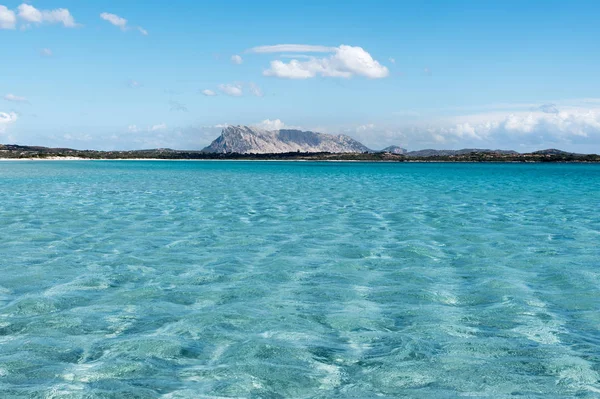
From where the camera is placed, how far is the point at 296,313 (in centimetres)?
1216

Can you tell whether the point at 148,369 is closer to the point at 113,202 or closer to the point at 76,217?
the point at 76,217

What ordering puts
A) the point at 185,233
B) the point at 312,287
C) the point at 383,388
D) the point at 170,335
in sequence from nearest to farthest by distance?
the point at 383,388 → the point at 170,335 → the point at 312,287 → the point at 185,233

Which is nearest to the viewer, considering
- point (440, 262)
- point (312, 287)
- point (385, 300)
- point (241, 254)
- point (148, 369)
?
point (148, 369)

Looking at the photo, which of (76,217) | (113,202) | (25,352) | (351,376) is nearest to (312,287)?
(351,376)

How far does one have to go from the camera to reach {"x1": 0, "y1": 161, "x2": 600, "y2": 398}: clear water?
8.56 meters

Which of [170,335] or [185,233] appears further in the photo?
[185,233]

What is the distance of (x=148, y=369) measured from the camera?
890 centimetres

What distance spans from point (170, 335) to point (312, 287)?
195 inches

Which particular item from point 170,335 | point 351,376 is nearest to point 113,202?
point 170,335

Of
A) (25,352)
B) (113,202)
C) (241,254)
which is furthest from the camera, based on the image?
(113,202)

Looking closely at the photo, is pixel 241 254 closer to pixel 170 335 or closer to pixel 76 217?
pixel 170 335

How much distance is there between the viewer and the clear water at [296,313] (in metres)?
8.56

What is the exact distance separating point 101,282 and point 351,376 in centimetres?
870

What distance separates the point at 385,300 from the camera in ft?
43.8
